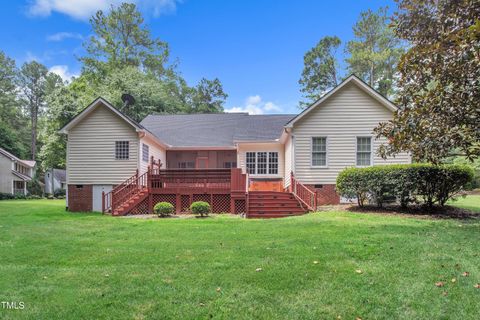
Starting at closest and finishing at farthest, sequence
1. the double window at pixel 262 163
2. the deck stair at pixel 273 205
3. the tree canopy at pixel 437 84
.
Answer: the tree canopy at pixel 437 84, the deck stair at pixel 273 205, the double window at pixel 262 163

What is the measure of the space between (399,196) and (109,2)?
4283 cm

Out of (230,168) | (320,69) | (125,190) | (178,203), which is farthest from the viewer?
(320,69)

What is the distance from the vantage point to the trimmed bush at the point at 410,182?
38.3 ft

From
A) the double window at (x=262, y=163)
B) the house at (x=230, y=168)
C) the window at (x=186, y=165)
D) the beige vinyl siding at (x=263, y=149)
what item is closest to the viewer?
the house at (x=230, y=168)

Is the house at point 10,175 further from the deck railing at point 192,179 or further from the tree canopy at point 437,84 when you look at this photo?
the tree canopy at point 437,84

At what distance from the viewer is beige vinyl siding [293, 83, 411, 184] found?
15.9 metres

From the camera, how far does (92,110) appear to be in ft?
55.5

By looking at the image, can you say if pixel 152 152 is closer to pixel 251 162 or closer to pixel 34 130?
pixel 251 162

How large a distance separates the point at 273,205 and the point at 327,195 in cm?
324

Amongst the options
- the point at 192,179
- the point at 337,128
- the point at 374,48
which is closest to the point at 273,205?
the point at 192,179

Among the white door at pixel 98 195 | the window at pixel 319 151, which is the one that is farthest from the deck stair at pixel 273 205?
the white door at pixel 98 195

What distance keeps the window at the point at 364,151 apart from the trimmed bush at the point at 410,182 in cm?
358

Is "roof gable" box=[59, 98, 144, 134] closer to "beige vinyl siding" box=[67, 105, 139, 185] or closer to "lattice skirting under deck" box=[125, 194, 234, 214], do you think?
"beige vinyl siding" box=[67, 105, 139, 185]

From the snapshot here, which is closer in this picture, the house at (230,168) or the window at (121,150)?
the house at (230,168)
